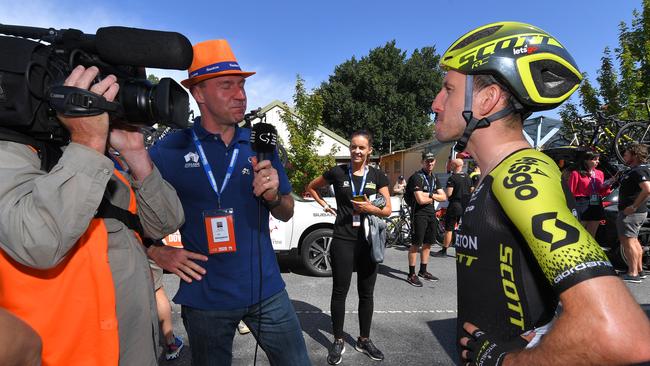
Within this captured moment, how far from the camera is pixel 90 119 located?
3.88ft

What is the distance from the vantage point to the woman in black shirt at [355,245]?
3648mm

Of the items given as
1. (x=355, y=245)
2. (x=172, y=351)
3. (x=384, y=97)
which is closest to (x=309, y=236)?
(x=355, y=245)

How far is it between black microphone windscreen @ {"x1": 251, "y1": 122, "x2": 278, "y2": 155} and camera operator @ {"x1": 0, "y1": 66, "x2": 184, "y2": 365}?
74cm

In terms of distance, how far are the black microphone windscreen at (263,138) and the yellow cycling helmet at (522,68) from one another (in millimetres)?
1009

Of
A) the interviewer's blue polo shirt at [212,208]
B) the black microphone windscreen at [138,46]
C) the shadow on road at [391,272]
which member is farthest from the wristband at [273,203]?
the shadow on road at [391,272]

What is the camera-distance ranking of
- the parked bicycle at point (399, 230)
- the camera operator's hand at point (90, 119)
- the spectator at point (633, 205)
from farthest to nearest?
the parked bicycle at point (399, 230)
the spectator at point (633, 205)
the camera operator's hand at point (90, 119)

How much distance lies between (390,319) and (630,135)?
11196 mm

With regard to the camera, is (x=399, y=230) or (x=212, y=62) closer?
(x=212, y=62)

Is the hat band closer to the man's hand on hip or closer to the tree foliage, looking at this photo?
the man's hand on hip

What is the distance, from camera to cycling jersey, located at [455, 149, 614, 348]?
38.4 inches

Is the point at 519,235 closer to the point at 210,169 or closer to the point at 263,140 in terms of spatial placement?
the point at 263,140

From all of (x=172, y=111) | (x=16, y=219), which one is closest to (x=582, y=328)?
(x=172, y=111)

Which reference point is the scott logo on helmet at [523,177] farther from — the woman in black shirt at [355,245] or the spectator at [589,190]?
the spectator at [589,190]

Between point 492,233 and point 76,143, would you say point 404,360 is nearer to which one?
point 492,233
